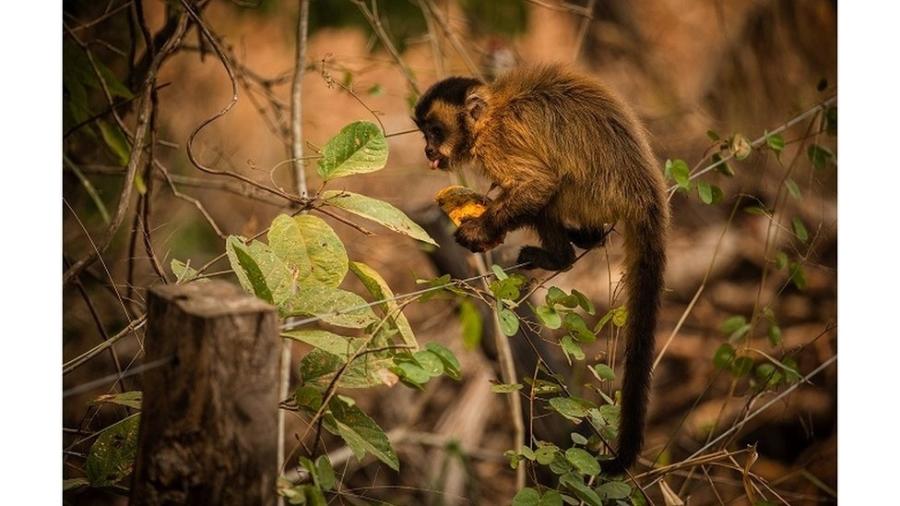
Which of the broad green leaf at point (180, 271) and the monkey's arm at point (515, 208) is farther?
the monkey's arm at point (515, 208)

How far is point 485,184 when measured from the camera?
387 centimetres

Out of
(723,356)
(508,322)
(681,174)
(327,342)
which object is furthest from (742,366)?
(327,342)

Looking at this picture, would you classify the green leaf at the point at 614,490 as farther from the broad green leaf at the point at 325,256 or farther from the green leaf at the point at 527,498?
the broad green leaf at the point at 325,256

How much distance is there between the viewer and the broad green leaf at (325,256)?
1829 mm

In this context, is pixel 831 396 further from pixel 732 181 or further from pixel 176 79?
pixel 176 79

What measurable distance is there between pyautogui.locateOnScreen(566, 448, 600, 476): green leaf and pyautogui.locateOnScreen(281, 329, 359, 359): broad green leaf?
0.48 m

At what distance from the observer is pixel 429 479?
377cm

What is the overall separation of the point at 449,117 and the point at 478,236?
14.5 inches

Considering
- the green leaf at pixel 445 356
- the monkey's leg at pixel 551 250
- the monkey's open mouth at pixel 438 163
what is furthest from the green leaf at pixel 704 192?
the green leaf at pixel 445 356

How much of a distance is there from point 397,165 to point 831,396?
221 centimetres

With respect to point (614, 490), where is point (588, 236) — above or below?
above

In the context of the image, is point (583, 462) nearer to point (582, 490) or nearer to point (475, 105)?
point (582, 490)
